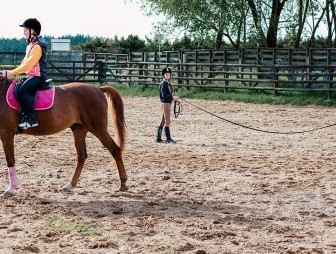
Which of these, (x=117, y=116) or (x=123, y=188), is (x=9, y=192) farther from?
(x=117, y=116)

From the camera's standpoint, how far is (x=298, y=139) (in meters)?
14.8

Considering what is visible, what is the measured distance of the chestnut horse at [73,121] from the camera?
29.2ft

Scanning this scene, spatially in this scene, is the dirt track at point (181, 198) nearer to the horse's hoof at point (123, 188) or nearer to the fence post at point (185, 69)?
the horse's hoof at point (123, 188)

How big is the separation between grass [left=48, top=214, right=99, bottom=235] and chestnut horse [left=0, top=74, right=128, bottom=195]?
5.44 feet

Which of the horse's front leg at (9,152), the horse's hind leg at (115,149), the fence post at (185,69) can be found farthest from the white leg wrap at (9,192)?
the fence post at (185,69)

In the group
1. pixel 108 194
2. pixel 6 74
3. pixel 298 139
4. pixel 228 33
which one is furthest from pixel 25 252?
pixel 228 33

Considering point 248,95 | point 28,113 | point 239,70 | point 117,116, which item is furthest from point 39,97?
point 239,70

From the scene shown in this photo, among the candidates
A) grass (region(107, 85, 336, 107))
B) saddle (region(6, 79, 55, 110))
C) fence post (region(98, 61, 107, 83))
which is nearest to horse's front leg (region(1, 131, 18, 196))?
saddle (region(6, 79, 55, 110))

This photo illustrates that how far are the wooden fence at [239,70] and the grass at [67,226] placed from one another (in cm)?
1907

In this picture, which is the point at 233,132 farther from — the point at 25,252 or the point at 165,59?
the point at 165,59

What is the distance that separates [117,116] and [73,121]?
0.75 metres

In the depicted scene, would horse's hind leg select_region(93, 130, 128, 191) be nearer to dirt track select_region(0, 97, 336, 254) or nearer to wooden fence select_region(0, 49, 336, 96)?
dirt track select_region(0, 97, 336, 254)

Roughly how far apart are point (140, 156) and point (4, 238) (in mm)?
5875

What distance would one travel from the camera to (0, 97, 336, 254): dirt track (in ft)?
21.1
